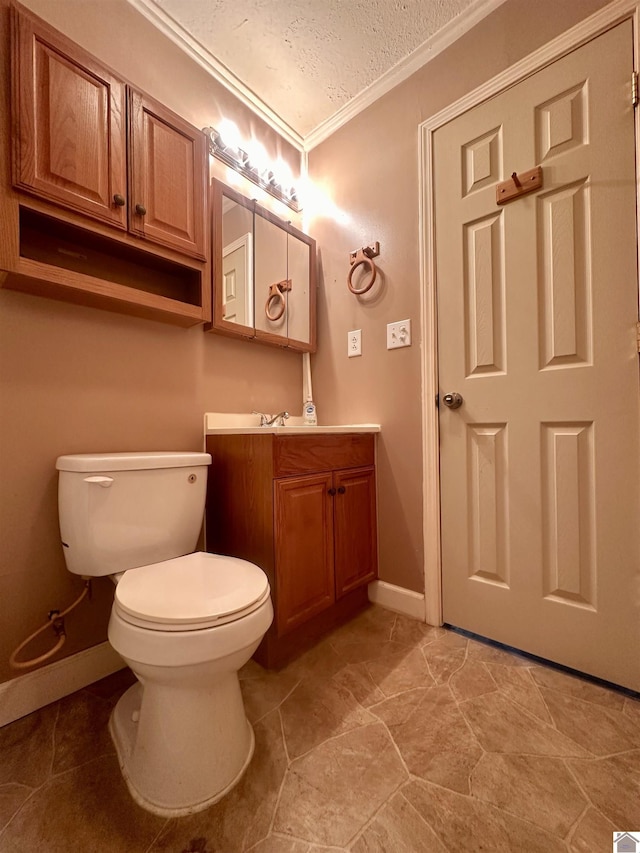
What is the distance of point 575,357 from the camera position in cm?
120

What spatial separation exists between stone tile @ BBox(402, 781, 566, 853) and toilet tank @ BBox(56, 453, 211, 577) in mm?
930

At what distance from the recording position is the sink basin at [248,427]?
1.27 meters

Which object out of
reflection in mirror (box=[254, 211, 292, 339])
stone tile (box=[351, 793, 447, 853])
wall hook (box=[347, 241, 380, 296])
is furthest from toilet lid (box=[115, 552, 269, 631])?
wall hook (box=[347, 241, 380, 296])

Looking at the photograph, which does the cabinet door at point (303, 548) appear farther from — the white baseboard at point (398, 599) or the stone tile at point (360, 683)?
the white baseboard at point (398, 599)

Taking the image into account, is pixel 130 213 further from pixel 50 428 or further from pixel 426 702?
pixel 426 702

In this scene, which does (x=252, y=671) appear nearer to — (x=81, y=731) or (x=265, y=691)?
(x=265, y=691)

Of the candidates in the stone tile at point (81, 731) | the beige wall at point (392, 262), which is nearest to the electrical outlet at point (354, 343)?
the beige wall at point (392, 262)

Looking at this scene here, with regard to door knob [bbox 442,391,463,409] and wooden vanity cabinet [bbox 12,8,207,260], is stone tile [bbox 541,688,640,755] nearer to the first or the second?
door knob [bbox 442,391,463,409]

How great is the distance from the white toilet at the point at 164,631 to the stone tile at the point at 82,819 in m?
0.03

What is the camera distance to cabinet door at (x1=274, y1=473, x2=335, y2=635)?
1.23 metres

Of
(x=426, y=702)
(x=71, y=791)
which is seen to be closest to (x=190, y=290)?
(x=71, y=791)

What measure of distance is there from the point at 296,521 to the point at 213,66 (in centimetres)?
198

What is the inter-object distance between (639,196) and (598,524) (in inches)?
39.7

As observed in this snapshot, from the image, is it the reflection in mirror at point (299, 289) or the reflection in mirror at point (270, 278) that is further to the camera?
the reflection in mirror at point (299, 289)
